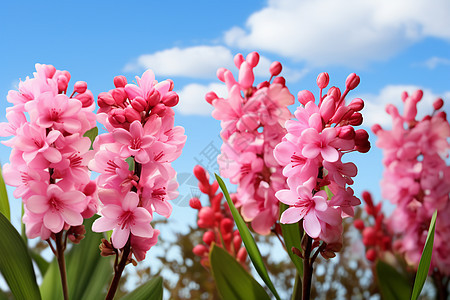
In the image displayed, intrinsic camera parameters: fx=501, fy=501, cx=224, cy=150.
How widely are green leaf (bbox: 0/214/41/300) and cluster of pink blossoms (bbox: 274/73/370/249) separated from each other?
0.56m

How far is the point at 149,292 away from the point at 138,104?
0.49 metres

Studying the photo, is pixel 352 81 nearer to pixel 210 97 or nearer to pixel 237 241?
pixel 210 97

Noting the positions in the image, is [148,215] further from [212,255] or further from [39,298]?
[39,298]

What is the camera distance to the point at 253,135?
111 cm

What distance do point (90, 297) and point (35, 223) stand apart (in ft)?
0.83

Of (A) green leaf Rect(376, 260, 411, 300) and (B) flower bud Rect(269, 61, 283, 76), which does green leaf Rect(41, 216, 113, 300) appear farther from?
(A) green leaf Rect(376, 260, 411, 300)

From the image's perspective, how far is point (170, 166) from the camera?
0.98 m

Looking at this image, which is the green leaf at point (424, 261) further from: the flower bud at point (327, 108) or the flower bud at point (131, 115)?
the flower bud at point (131, 115)

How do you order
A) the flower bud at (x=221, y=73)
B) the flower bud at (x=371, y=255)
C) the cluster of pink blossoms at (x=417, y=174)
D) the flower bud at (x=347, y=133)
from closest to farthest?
the flower bud at (x=347, y=133) → the flower bud at (x=221, y=73) → the cluster of pink blossoms at (x=417, y=174) → the flower bud at (x=371, y=255)

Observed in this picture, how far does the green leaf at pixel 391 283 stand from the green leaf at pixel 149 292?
0.64 metres

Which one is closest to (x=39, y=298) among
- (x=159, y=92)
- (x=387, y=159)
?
(x=159, y=92)

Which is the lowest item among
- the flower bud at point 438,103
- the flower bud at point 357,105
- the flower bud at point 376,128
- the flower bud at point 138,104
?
the flower bud at point 138,104

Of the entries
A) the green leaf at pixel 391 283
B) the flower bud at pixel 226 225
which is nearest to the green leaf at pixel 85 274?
the flower bud at pixel 226 225

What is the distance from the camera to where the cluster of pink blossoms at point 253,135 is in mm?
1087
